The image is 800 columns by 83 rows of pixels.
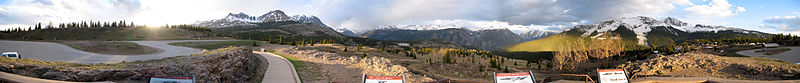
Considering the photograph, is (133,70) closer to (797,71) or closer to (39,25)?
(797,71)

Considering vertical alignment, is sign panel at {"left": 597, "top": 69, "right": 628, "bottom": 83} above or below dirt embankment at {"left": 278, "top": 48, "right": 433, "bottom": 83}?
above

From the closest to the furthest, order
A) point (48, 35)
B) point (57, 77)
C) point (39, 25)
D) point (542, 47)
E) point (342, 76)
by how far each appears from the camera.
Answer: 1. point (57, 77)
2. point (342, 76)
3. point (48, 35)
4. point (39, 25)
5. point (542, 47)

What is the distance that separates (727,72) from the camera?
14.9m

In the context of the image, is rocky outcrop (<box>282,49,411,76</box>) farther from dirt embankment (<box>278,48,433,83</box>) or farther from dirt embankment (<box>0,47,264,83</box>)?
dirt embankment (<box>0,47,264,83</box>)

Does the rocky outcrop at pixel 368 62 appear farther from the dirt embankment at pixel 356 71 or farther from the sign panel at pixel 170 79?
the sign panel at pixel 170 79

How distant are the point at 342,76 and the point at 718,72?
63.8ft

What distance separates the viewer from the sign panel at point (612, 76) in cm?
928

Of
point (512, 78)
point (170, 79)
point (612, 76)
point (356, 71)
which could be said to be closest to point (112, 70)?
point (170, 79)

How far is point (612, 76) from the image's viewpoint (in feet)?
31.0

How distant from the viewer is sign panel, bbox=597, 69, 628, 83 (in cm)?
928

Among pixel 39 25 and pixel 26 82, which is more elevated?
pixel 39 25

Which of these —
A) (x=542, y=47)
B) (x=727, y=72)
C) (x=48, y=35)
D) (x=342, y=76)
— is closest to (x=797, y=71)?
(x=727, y=72)

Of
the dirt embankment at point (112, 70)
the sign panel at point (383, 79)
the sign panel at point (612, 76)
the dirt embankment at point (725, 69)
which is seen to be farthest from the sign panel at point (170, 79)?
the dirt embankment at point (725, 69)

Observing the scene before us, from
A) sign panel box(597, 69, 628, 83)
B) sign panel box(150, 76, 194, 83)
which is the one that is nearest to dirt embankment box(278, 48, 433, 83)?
sign panel box(597, 69, 628, 83)
